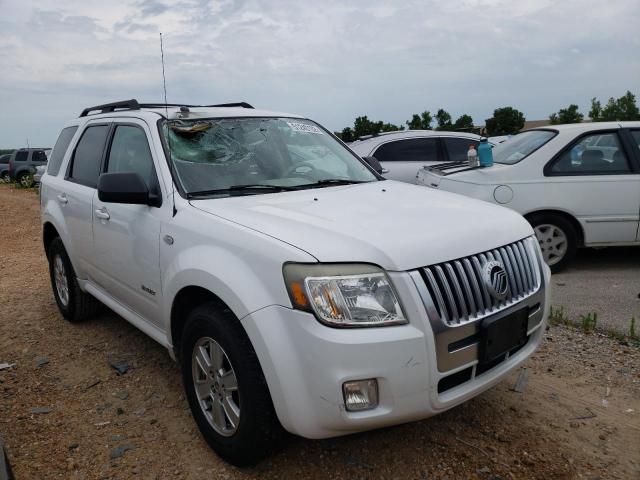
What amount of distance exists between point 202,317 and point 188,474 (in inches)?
30.8

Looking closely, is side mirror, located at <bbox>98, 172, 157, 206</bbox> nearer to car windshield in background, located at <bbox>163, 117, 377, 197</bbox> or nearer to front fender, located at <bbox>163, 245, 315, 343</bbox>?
car windshield in background, located at <bbox>163, 117, 377, 197</bbox>

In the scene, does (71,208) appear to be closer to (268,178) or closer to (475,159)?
(268,178)

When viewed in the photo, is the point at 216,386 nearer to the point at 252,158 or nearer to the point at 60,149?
the point at 252,158

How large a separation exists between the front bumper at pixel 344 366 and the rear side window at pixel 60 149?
3.43 meters

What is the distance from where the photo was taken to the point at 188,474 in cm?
278

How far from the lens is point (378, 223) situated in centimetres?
262

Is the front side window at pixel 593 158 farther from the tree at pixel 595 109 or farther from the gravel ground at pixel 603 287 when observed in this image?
the tree at pixel 595 109

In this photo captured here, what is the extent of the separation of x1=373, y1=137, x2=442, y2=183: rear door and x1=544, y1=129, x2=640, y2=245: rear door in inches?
134

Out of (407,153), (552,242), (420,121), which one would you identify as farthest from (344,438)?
(420,121)

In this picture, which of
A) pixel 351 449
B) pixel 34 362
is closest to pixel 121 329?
pixel 34 362

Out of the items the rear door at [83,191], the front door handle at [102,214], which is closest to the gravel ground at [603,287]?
the front door handle at [102,214]

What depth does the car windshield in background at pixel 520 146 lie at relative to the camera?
6223 millimetres

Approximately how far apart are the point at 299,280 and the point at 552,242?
176 inches

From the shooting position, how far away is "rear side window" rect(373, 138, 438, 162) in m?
9.30
